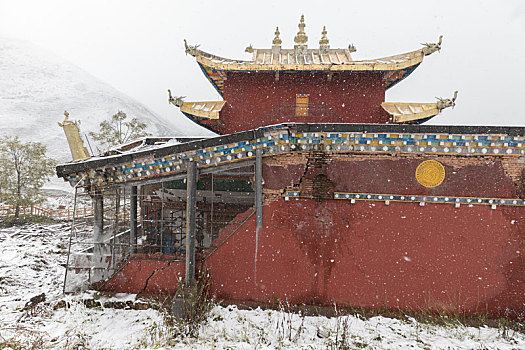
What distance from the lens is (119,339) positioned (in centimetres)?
559

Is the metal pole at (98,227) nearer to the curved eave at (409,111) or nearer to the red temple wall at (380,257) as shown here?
the red temple wall at (380,257)

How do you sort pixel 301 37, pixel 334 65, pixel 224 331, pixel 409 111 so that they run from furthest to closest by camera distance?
pixel 301 37
pixel 409 111
pixel 334 65
pixel 224 331

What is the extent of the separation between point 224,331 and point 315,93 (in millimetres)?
7762

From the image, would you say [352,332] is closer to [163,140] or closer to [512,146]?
[512,146]

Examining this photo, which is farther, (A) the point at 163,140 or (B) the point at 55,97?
(B) the point at 55,97

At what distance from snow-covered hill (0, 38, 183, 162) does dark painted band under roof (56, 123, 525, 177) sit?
152 ft

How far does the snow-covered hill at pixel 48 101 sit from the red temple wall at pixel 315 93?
153ft

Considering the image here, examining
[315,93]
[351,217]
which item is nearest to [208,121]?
[315,93]

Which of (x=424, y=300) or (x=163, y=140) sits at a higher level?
(x=163, y=140)

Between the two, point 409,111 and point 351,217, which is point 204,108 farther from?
point 409,111

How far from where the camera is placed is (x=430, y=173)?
628cm

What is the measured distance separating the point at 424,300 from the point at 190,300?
5537mm

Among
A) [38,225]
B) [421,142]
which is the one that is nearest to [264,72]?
[421,142]

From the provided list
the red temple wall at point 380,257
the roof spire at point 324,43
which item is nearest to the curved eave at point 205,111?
the roof spire at point 324,43
